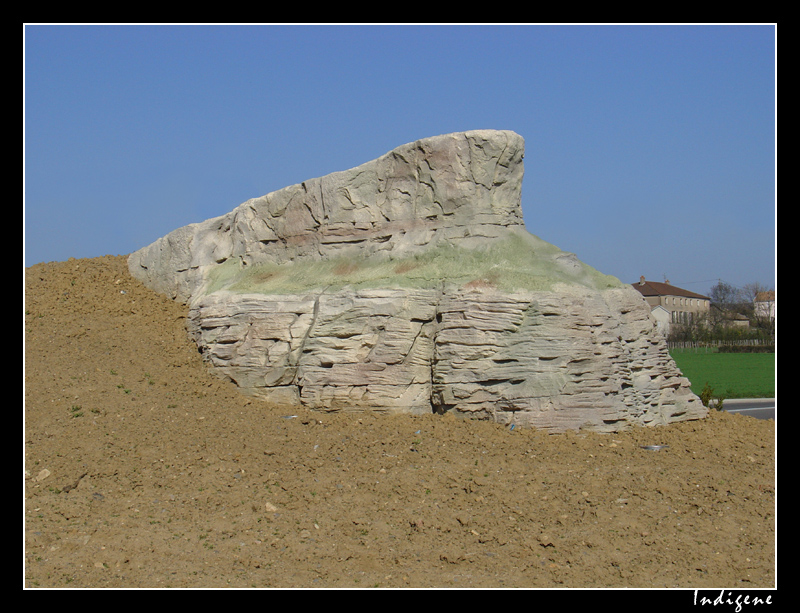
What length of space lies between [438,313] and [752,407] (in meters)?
15.6

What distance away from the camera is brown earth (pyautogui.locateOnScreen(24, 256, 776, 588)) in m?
7.23

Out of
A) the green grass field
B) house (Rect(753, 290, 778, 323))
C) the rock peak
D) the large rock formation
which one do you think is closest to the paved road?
the green grass field

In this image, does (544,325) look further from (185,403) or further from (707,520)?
(185,403)

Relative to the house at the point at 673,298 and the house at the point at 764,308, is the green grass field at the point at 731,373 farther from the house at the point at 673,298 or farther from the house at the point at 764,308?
the house at the point at 673,298

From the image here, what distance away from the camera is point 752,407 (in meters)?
21.9

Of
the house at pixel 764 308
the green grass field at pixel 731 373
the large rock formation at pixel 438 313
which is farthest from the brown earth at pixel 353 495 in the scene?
the house at pixel 764 308

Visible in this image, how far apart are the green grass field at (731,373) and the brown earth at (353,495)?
1374 centimetres

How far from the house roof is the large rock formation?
57.0m

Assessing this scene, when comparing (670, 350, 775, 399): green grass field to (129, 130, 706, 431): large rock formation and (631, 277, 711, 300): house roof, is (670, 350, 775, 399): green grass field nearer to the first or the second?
(129, 130, 706, 431): large rock formation

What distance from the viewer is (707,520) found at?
8289 millimetres

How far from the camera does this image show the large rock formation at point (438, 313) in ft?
34.4

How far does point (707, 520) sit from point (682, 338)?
50006 mm

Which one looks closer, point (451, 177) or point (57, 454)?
point (57, 454)

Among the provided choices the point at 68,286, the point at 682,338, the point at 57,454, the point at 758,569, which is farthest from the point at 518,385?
the point at 682,338
